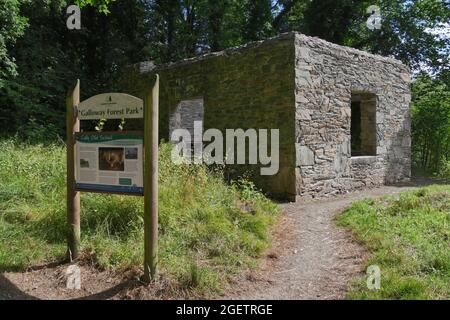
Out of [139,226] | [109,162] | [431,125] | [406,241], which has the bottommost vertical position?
[406,241]

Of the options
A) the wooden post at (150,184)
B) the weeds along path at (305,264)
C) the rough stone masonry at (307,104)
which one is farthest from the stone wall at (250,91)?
the wooden post at (150,184)

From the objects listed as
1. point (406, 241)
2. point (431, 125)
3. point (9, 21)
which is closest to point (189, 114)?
point (9, 21)

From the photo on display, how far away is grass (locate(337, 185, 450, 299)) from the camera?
141 inches

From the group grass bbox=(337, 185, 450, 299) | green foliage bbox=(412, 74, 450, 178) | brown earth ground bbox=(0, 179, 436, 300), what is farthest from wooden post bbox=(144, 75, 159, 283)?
green foliage bbox=(412, 74, 450, 178)

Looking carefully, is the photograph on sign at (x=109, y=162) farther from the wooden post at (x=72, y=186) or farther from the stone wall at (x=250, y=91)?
the stone wall at (x=250, y=91)

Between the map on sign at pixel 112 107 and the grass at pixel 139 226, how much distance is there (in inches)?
50.5

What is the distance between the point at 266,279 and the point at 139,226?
161cm

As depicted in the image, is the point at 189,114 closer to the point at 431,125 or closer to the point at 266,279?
the point at 431,125

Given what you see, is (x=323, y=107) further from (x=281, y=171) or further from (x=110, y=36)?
(x=110, y=36)

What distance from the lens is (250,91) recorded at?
28.0ft

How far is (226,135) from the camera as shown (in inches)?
356

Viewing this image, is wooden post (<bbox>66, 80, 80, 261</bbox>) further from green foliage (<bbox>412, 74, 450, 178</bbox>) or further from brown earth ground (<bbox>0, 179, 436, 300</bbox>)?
green foliage (<bbox>412, 74, 450, 178</bbox>)
